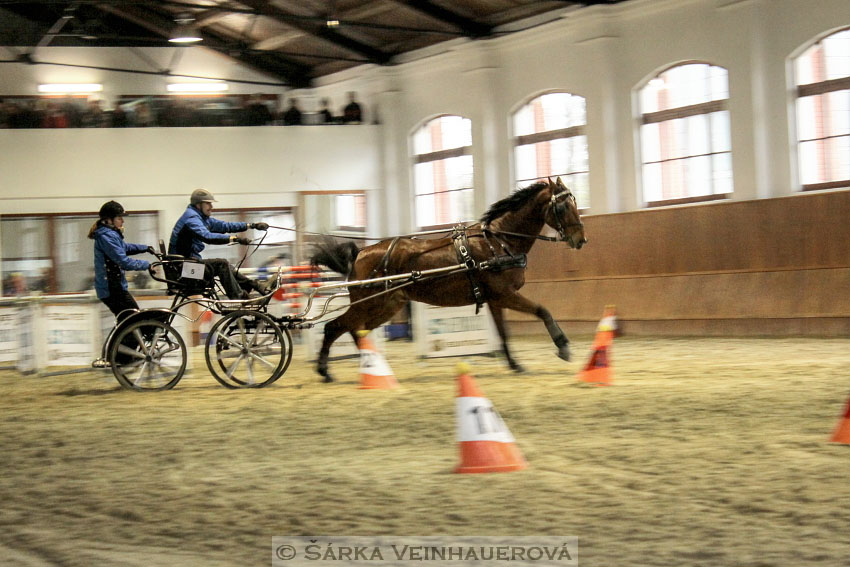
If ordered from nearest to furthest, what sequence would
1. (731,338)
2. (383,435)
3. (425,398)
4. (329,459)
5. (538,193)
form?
(329,459) < (383,435) < (425,398) < (538,193) < (731,338)

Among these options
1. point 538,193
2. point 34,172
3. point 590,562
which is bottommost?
point 590,562

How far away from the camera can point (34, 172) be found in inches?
771

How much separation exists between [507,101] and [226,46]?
6493 mm

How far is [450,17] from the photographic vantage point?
18.8m

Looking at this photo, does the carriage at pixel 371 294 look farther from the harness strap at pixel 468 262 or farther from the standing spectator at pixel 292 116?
the standing spectator at pixel 292 116

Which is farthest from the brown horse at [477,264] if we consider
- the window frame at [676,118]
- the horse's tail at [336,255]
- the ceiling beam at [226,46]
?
the ceiling beam at [226,46]

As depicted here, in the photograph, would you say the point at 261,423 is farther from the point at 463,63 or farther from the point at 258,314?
the point at 463,63

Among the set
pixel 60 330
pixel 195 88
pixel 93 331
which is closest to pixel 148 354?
pixel 93 331

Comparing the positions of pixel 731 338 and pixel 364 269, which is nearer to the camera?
pixel 364 269

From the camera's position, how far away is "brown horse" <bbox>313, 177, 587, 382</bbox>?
31.8 feet

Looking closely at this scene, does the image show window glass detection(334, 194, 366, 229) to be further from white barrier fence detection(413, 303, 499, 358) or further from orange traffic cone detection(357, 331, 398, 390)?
orange traffic cone detection(357, 331, 398, 390)

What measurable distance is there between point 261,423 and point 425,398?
5.18 ft

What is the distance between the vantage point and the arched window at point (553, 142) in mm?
17773

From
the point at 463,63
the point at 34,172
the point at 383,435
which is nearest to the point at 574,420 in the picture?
the point at 383,435
